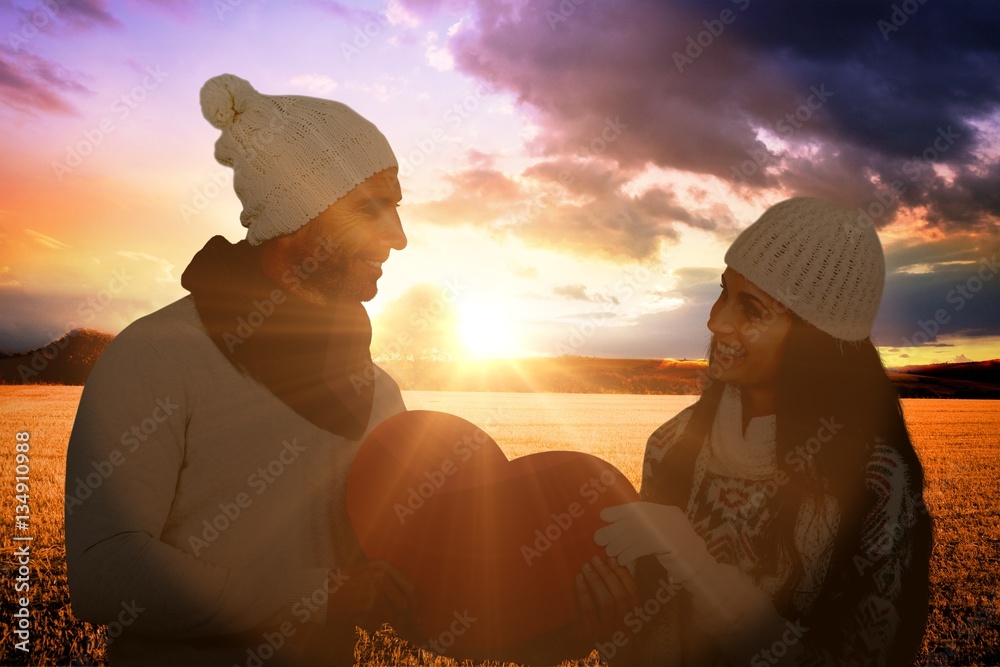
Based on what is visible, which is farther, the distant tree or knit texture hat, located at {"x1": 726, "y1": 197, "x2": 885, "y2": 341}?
the distant tree

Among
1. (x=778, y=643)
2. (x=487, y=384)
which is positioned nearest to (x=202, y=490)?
(x=778, y=643)

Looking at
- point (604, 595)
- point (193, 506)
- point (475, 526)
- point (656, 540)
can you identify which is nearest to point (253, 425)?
point (193, 506)

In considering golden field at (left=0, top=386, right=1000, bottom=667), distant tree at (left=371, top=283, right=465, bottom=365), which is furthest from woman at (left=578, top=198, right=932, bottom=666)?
distant tree at (left=371, top=283, right=465, bottom=365)

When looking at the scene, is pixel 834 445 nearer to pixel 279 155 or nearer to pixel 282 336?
pixel 282 336

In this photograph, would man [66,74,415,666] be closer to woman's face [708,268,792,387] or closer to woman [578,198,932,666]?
Result: woman [578,198,932,666]

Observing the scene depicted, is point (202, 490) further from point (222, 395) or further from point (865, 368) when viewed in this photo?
point (865, 368)

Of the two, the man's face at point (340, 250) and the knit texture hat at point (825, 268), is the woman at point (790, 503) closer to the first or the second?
the knit texture hat at point (825, 268)

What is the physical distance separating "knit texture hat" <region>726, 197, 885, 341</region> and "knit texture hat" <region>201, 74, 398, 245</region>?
1.58m

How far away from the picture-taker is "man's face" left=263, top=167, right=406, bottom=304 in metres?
2.45

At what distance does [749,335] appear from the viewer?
2.22 meters

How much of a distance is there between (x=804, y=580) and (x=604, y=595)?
0.70 m

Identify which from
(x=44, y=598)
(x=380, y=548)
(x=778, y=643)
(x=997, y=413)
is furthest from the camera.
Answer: (x=997, y=413)

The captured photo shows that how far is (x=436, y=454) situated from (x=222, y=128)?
154 centimetres

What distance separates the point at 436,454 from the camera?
225cm
